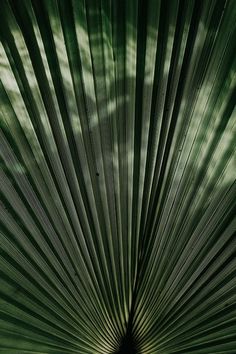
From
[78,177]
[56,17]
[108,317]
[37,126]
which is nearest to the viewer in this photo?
[56,17]

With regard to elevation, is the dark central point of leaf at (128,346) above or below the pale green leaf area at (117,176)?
below

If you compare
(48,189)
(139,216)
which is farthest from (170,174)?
(48,189)

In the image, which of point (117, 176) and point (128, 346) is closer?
point (117, 176)

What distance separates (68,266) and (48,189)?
0.30m

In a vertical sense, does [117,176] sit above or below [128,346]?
above

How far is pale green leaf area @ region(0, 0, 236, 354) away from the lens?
3.88 ft

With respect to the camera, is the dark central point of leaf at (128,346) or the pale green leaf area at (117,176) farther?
the dark central point of leaf at (128,346)

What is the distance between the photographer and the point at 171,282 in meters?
1.50

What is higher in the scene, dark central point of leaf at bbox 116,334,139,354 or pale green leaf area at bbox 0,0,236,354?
pale green leaf area at bbox 0,0,236,354

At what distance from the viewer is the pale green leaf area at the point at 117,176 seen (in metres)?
1.18

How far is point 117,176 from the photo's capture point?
1409mm

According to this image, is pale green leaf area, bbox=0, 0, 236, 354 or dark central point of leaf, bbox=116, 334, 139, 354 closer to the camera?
pale green leaf area, bbox=0, 0, 236, 354

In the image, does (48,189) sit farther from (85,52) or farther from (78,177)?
(85,52)

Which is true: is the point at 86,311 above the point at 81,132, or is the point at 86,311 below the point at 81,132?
below
